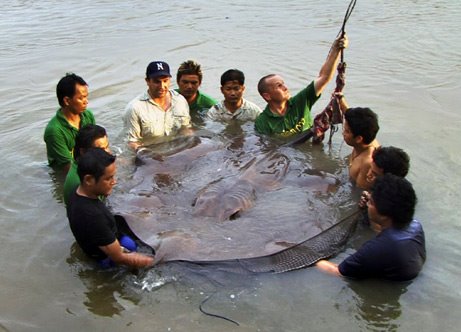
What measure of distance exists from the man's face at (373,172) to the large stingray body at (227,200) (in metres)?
0.31

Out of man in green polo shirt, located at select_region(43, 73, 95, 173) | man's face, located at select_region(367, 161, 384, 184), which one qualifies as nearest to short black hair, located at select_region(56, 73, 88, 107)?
man in green polo shirt, located at select_region(43, 73, 95, 173)

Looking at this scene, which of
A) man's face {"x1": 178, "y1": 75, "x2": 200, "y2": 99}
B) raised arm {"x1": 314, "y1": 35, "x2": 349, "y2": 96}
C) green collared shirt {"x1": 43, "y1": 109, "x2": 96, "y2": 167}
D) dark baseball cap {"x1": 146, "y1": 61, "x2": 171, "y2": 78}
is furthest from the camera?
man's face {"x1": 178, "y1": 75, "x2": 200, "y2": 99}

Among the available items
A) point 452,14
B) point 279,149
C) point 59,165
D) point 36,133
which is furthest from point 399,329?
point 452,14

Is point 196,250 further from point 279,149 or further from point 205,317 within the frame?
point 279,149

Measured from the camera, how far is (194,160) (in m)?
5.50

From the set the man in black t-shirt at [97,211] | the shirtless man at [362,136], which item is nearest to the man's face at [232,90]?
the shirtless man at [362,136]

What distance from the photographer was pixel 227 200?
4.26m

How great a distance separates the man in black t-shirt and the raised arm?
2.96 meters

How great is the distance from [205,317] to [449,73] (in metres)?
7.31

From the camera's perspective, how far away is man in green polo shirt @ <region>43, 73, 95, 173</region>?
17.2ft

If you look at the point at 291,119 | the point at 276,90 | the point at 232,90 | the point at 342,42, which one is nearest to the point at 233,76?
the point at 232,90

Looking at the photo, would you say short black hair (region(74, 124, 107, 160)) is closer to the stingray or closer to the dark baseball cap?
the stingray

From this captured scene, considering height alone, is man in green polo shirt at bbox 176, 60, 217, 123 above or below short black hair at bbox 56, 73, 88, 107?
below

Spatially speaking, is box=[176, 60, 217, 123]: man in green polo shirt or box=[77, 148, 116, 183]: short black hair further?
box=[176, 60, 217, 123]: man in green polo shirt
